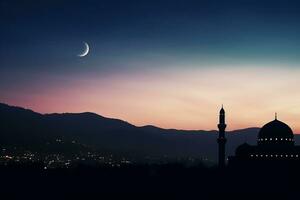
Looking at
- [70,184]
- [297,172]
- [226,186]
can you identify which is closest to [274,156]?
[297,172]

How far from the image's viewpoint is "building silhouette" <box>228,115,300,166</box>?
116m

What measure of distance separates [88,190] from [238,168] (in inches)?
1609

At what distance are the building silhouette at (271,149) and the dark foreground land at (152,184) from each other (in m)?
4.06

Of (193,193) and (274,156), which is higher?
(274,156)

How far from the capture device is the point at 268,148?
117500 millimetres

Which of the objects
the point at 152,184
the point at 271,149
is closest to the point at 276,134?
the point at 271,149

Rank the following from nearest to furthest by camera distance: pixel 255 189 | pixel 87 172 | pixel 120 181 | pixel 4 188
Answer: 1. pixel 4 188
2. pixel 255 189
3. pixel 120 181
4. pixel 87 172

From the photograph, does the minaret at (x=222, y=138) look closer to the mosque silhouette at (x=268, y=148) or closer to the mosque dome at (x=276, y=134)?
the mosque silhouette at (x=268, y=148)

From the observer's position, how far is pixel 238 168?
373ft

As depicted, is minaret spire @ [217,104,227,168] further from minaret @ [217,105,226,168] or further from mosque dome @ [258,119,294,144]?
mosque dome @ [258,119,294,144]

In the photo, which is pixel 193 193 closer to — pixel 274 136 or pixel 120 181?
pixel 120 181

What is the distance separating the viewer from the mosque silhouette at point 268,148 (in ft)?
380

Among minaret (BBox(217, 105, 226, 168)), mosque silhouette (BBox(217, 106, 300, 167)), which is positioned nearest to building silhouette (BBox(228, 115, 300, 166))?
mosque silhouette (BBox(217, 106, 300, 167))

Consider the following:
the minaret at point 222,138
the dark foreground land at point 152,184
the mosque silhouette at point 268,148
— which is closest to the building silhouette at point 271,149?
the mosque silhouette at point 268,148
